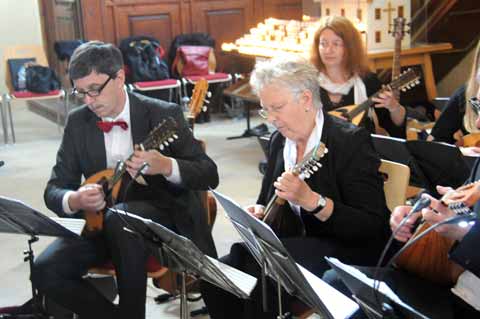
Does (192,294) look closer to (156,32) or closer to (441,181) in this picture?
(441,181)

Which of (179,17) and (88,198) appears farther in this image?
(179,17)

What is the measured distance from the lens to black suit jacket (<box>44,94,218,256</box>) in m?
2.62

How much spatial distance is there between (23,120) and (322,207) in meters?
6.15

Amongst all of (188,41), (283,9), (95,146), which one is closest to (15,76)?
(188,41)

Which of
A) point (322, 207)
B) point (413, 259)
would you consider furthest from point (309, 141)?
point (413, 259)

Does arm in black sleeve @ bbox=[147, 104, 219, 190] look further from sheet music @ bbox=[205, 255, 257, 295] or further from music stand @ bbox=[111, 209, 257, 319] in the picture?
sheet music @ bbox=[205, 255, 257, 295]

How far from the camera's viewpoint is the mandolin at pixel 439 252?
188 cm

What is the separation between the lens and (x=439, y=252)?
1.92m

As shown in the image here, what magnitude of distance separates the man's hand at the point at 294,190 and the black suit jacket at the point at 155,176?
0.59 metres

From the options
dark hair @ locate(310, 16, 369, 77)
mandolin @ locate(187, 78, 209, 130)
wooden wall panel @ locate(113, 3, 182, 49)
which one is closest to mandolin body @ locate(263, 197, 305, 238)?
mandolin @ locate(187, 78, 209, 130)

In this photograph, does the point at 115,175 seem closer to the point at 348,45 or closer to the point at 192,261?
the point at 192,261

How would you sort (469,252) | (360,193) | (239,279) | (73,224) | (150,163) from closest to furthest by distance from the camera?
(469,252) < (239,279) < (360,193) < (73,224) < (150,163)

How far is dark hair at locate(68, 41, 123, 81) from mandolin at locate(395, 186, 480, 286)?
1281mm

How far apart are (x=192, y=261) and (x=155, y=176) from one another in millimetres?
744
